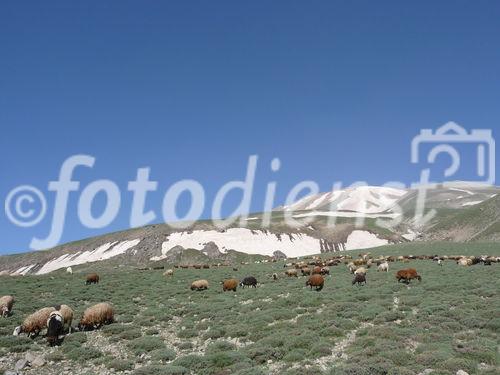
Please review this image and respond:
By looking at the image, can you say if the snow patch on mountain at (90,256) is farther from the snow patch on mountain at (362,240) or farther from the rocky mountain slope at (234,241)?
the snow patch on mountain at (362,240)

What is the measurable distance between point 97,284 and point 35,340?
20954 mm

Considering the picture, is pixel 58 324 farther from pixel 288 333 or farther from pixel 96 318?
pixel 288 333

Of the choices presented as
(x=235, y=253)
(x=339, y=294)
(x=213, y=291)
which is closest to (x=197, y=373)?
(x=339, y=294)

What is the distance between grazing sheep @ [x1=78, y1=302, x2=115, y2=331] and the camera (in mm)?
20781

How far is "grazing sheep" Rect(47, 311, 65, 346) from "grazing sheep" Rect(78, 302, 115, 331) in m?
1.24

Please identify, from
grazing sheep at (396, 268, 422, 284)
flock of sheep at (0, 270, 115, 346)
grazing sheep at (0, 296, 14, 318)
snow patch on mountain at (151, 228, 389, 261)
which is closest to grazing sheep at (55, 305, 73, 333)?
flock of sheep at (0, 270, 115, 346)

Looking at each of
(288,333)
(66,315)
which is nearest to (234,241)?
(66,315)

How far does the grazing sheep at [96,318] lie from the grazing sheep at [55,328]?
1.24 metres

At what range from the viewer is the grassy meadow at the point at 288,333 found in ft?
48.6

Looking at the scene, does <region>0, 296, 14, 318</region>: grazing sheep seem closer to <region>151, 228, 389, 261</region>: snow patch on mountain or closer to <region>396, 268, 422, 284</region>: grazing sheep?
<region>396, 268, 422, 284</region>: grazing sheep

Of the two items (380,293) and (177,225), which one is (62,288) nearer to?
(380,293)

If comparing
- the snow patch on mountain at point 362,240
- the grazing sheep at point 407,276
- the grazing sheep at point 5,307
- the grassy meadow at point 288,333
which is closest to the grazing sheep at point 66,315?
the grassy meadow at point 288,333

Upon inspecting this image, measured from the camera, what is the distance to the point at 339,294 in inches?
1082

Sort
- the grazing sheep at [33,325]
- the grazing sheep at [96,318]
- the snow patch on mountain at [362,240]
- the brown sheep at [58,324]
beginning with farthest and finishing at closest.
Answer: the snow patch on mountain at [362,240]
the grazing sheep at [96,318]
the grazing sheep at [33,325]
the brown sheep at [58,324]
